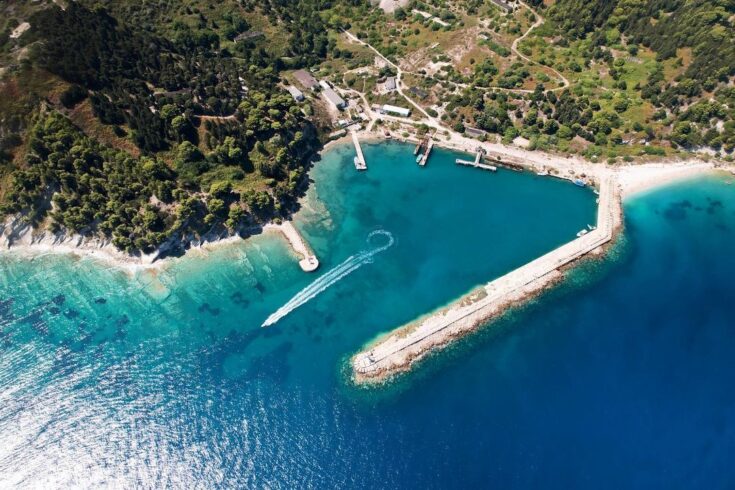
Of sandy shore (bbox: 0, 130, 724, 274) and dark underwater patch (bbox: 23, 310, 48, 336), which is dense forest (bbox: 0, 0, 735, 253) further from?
dark underwater patch (bbox: 23, 310, 48, 336)

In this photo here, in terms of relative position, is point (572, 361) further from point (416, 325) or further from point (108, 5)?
point (108, 5)

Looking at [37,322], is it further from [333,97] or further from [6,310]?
[333,97]

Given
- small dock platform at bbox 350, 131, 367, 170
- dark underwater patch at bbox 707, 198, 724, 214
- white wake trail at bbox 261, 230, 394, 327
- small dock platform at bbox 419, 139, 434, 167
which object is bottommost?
dark underwater patch at bbox 707, 198, 724, 214

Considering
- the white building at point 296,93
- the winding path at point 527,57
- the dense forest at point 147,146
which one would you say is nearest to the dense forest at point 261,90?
the dense forest at point 147,146

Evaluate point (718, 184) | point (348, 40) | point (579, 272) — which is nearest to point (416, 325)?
point (579, 272)

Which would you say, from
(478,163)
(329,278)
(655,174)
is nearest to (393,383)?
(329,278)

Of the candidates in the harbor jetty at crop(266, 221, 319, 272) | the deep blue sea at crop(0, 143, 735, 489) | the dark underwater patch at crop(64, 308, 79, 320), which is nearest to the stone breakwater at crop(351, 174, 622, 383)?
the deep blue sea at crop(0, 143, 735, 489)
